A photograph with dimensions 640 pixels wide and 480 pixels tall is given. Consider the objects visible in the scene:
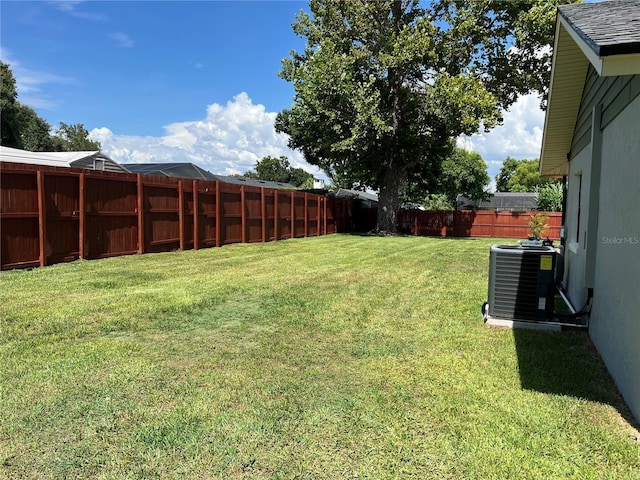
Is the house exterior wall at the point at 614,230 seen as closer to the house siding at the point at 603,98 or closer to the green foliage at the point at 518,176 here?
the house siding at the point at 603,98

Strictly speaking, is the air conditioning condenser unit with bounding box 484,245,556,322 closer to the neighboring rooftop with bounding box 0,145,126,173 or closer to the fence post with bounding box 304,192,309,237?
the neighboring rooftop with bounding box 0,145,126,173

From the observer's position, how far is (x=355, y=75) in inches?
752

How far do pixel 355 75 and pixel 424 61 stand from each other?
302 cm

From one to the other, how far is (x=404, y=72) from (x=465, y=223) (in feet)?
32.1

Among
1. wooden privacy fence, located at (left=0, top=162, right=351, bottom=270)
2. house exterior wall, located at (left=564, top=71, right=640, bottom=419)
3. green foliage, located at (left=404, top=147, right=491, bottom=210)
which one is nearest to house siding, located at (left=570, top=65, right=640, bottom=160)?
house exterior wall, located at (left=564, top=71, right=640, bottom=419)

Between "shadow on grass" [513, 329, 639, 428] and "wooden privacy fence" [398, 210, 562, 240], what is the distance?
20593 mm

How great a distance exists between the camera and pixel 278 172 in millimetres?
102438

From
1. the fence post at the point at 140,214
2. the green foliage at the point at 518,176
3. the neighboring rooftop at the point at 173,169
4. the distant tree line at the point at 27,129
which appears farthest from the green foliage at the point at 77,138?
the green foliage at the point at 518,176

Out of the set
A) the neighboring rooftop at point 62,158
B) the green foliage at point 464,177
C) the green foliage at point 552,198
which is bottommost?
the green foliage at point 552,198

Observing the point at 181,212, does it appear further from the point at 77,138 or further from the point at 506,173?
the point at 506,173

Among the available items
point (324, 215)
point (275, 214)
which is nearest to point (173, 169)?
point (275, 214)

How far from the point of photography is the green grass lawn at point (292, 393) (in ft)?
7.54

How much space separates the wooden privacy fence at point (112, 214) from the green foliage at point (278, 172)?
8534cm

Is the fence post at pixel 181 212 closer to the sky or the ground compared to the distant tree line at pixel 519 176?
closer to the ground
